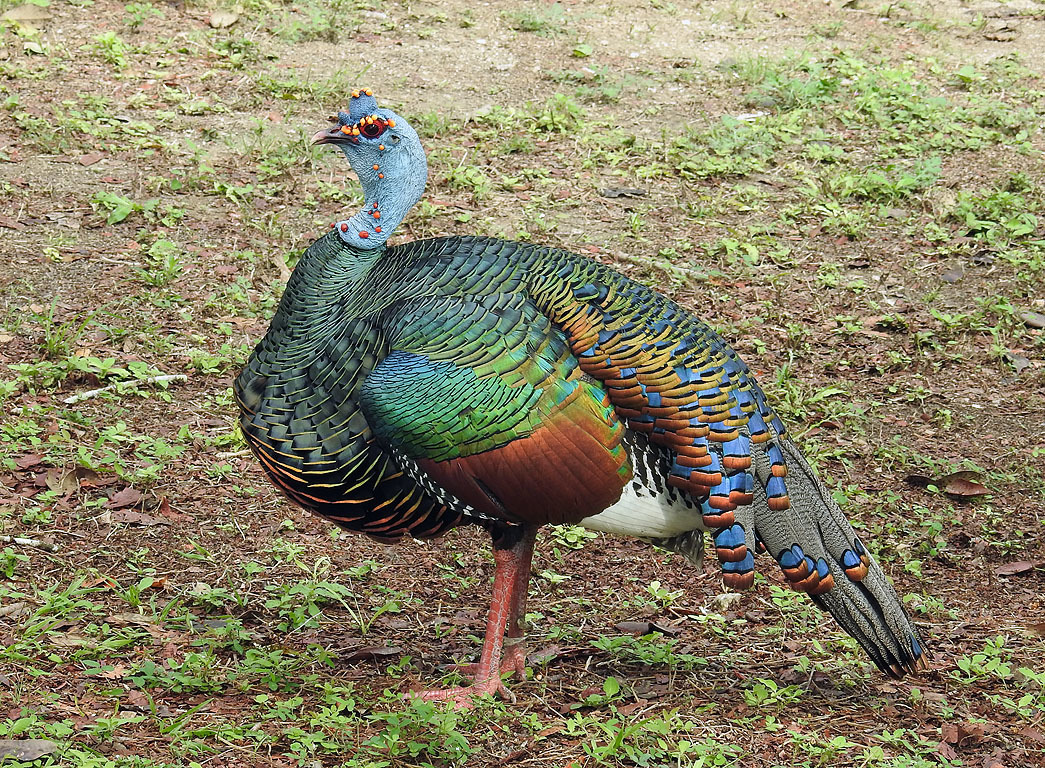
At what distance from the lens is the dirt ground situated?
12.3 ft

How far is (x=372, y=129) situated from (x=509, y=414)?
3.48 ft

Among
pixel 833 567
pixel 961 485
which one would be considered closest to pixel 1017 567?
pixel 961 485

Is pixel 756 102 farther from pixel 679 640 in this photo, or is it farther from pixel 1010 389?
pixel 679 640

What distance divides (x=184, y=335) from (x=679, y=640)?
9.78 feet

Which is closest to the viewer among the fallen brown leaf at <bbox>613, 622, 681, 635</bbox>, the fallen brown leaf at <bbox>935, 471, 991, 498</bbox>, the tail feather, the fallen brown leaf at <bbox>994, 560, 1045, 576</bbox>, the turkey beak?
the tail feather

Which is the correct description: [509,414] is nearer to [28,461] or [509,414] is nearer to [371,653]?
[371,653]

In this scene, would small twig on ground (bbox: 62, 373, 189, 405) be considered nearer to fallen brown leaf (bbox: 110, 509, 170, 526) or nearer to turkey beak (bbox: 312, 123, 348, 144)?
fallen brown leaf (bbox: 110, 509, 170, 526)

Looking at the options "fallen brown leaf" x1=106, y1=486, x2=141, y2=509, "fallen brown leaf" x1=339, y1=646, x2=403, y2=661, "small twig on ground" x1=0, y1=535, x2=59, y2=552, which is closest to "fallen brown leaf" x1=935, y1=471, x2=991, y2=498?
"fallen brown leaf" x1=339, y1=646, x2=403, y2=661

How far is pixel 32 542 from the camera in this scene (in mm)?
4414

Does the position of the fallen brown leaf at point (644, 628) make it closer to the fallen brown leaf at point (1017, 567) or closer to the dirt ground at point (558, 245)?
the dirt ground at point (558, 245)

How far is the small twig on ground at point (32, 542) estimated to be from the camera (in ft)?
14.5

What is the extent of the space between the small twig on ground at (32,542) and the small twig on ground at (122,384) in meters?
1.02

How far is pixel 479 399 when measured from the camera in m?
3.40

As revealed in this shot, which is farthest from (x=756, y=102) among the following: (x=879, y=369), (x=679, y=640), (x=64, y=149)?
(x=679, y=640)
